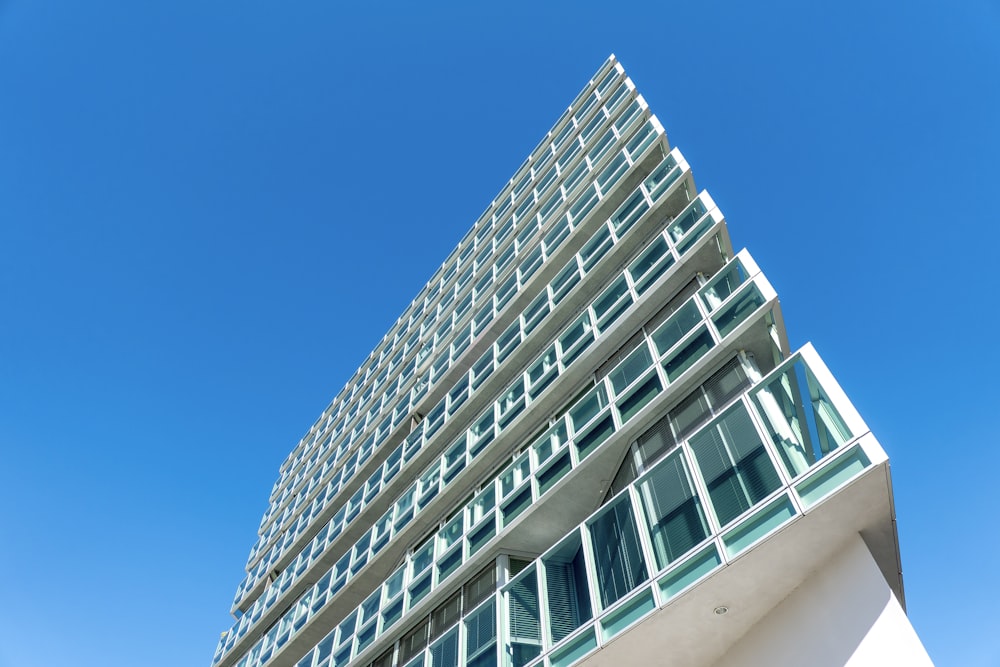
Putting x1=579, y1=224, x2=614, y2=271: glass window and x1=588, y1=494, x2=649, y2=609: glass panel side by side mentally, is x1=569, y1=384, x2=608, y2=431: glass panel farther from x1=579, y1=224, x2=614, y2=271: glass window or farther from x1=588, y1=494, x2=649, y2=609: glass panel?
x1=579, y1=224, x2=614, y2=271: glass window

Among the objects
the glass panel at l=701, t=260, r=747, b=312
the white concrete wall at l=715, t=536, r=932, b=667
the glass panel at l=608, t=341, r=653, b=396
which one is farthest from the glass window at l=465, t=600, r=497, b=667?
the glass panel at l=701, t=260, r=747, b=312

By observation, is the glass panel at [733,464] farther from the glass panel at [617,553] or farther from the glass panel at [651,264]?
the glass panel at [651,264]

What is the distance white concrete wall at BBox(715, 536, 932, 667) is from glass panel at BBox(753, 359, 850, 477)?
4.33 ft

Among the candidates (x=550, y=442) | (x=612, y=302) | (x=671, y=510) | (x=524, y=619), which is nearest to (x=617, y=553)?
(x=671, y=510)

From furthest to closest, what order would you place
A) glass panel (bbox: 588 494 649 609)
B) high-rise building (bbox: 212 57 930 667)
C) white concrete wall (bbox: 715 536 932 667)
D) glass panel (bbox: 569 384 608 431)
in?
1. glass panel (bbox: 569 384 608 431)
2. glass panel (bbox: 588 494 649 609)
3. high-rise building (bbox: 212 57 930 667)
4. white concrete wall (bbox: 715 536 932 667)

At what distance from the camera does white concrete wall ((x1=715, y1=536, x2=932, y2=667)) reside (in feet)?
22.3

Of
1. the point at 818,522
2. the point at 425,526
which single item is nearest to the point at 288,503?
the point at 425,526

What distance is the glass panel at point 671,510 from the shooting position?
9281mm

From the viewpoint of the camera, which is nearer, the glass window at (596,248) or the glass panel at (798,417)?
the glass panel at (798,417)

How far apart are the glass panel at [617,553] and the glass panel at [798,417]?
107 inches

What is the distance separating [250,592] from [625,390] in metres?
28.0

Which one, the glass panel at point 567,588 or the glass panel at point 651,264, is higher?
the glass panel at point 651,264

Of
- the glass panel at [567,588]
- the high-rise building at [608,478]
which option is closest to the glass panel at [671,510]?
the high-rise building at [608,478]

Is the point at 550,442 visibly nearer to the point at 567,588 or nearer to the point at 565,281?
the point at 567,588
